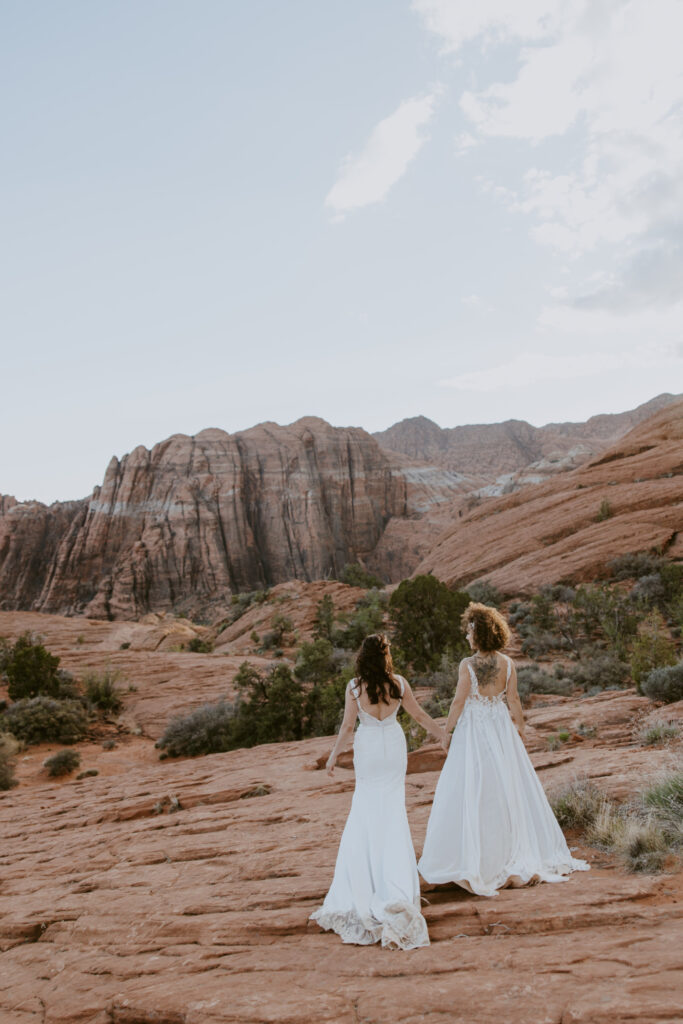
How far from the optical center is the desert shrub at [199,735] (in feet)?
47.2

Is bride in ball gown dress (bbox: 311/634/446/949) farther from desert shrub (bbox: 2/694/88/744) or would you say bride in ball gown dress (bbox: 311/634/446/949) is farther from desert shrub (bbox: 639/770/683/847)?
desert shrub (bbox: 2/694/88/744)

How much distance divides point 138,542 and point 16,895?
58.6m

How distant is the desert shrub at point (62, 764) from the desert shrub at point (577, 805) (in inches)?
454

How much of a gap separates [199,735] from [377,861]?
38.4 ft

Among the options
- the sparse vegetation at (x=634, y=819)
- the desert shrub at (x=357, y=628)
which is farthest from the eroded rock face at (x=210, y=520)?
the sparse vegetation at (x=634, y=819)

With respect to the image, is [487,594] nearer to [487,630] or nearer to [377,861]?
[487,630]

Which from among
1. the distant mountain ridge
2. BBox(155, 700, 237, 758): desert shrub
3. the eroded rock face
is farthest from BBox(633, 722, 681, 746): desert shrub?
the distant mountain ridge

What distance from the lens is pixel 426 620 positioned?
17.5 m

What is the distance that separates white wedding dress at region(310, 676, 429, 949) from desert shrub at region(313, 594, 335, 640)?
62.5 feet

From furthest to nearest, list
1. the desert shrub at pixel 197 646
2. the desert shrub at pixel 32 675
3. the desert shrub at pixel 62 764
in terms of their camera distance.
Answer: the desert shrub at pixel 197 646 < the desert shrub at pixel 32 675 < the desert shrub at pixel 62 764

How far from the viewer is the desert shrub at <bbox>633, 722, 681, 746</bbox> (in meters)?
6.59

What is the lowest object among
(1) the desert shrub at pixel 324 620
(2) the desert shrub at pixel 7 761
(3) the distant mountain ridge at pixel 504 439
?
(2) the desert shrub at pixel 7 761

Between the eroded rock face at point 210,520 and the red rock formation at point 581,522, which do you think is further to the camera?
the eroded rock face at point 210,520

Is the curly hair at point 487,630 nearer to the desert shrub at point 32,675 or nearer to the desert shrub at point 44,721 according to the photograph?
the desert shrub at point 44,721
